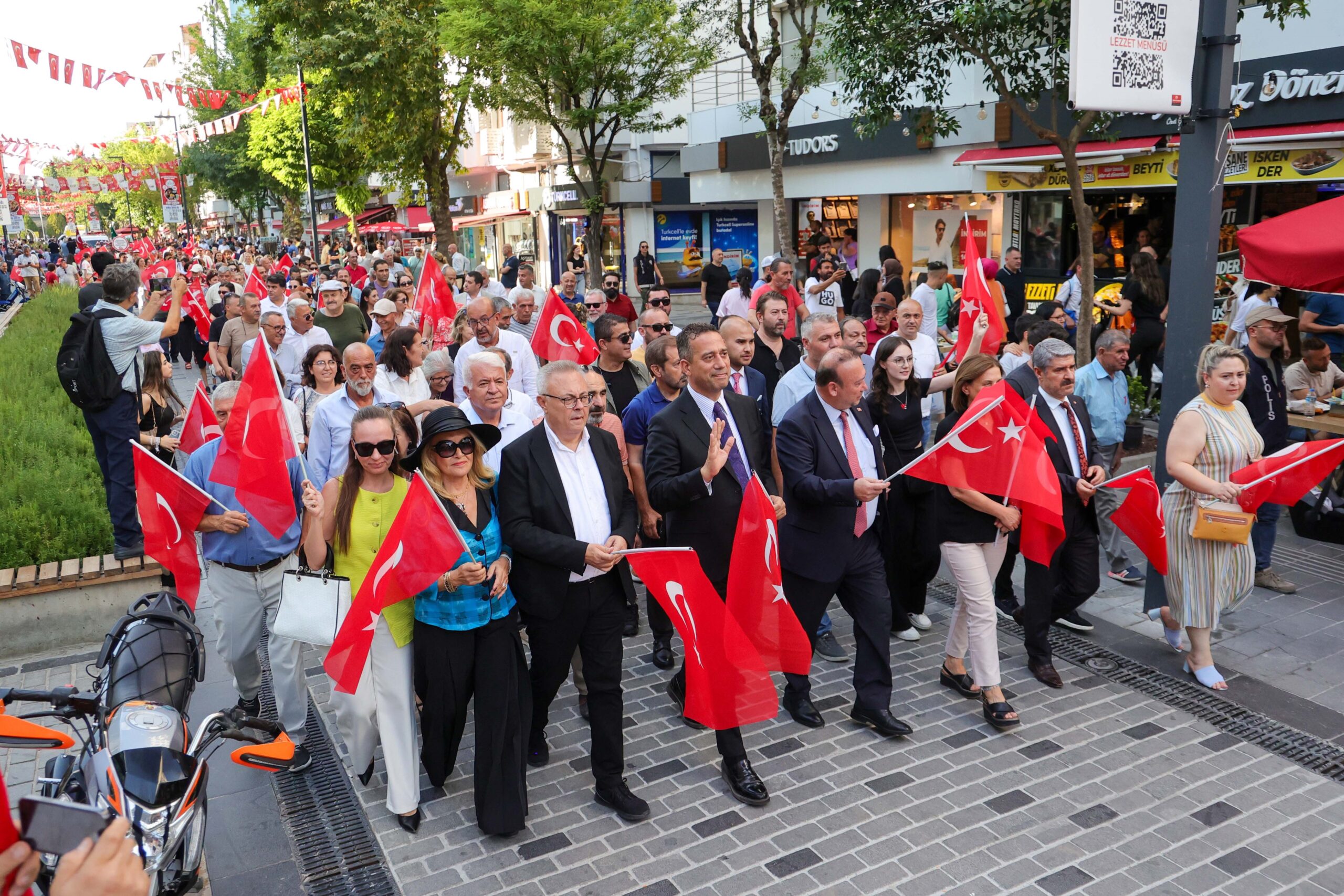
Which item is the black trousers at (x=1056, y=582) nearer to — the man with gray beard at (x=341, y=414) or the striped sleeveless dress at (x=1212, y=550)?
the striped sleeveless dress at (x=1212, y=550)

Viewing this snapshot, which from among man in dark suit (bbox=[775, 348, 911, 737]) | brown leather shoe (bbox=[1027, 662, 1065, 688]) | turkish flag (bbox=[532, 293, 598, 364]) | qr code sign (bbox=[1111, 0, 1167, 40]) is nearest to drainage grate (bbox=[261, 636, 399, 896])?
man in dark suit (bbox=[775, 348, 911, 737])

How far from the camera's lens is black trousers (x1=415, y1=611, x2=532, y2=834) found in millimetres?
4625

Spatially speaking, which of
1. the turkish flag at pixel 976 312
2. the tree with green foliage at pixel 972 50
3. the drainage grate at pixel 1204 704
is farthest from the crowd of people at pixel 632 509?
the tree with green foliage at pixel 972 50

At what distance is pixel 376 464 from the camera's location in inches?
187

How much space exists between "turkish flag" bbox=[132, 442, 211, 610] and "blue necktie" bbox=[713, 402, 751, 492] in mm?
2555

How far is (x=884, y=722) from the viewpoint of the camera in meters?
5.48

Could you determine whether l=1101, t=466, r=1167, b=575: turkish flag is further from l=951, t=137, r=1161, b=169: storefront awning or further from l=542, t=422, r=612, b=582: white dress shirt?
l=951, t=137, r=1161, b=169: storefront awning

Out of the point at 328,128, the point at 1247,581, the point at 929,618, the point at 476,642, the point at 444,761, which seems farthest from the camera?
the point at 328,128

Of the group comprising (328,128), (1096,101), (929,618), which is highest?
(328,128)

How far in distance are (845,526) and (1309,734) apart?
8.55 feet

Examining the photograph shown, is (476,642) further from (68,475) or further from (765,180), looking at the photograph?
(765,180)

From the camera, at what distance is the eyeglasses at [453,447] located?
4.54 m

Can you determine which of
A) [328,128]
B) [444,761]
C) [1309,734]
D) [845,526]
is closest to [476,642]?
[444,761]

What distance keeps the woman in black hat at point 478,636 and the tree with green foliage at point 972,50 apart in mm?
7918
